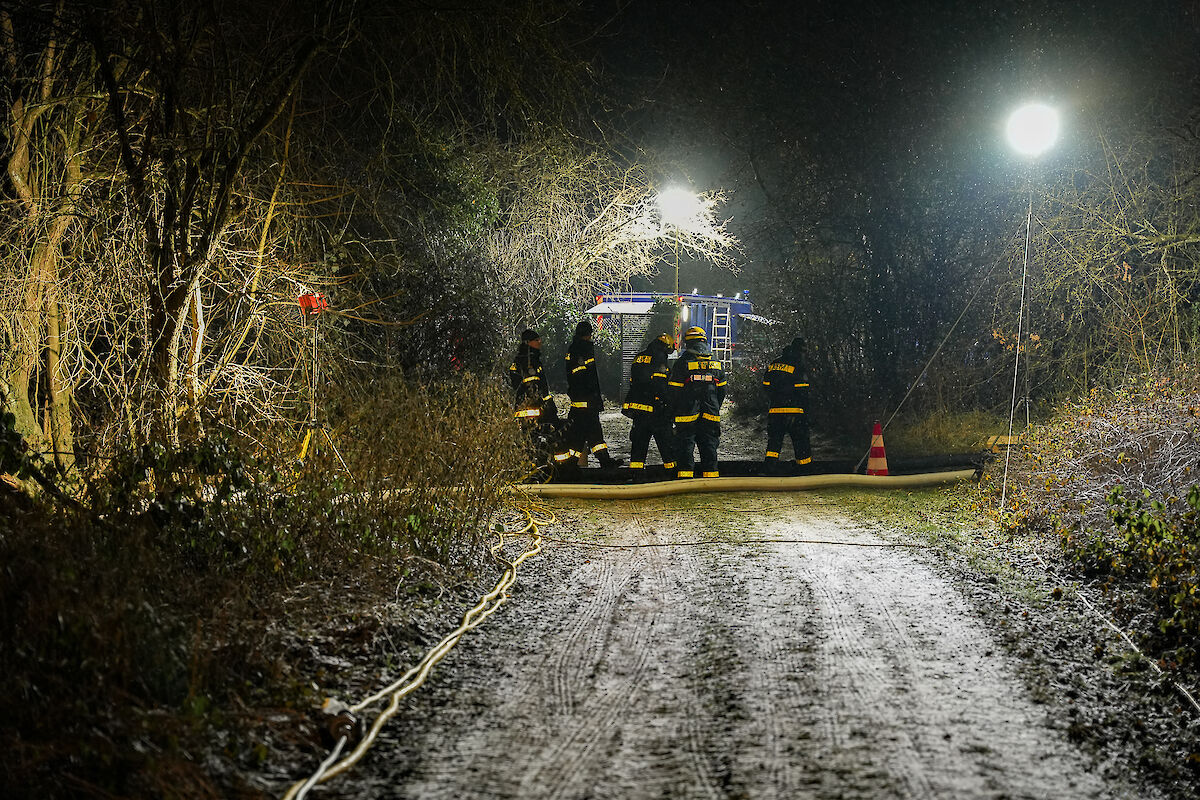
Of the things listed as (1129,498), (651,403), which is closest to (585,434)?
(651,403)

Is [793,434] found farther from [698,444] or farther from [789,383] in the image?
[698,444]

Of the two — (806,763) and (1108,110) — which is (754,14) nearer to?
(1108,110)

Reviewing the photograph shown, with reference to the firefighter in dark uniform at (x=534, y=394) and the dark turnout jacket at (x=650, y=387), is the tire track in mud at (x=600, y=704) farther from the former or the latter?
the dark turnout jacket at (x=650, y=387)

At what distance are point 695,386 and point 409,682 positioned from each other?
7731 millimetres

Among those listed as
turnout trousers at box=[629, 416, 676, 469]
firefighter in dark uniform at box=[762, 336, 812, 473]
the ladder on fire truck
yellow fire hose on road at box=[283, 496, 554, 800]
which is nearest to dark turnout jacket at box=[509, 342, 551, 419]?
turnout trousers at box=[629, 416, 676, 469]

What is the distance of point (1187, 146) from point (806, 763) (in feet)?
44.7

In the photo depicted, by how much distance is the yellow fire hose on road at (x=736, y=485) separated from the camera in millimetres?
10766

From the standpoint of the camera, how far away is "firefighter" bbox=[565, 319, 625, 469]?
12.5 metres

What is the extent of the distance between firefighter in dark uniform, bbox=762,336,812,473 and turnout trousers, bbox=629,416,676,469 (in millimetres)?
1543

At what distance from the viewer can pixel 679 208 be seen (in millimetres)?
18922

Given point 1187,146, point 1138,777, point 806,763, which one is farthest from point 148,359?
point 1187,146

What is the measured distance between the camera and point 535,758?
397 centimetres

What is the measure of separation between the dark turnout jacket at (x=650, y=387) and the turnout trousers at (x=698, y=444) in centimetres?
37

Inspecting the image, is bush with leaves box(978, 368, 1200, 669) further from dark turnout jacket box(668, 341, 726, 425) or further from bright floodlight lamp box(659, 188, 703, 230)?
bright floodlight lamp box(659, 188, 703, 230)
